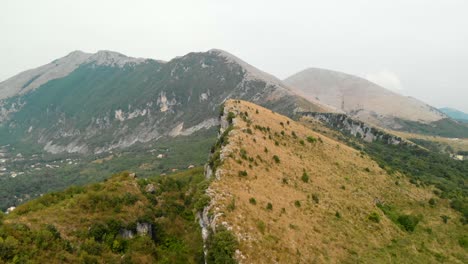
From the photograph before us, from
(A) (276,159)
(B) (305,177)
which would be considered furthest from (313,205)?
(A) (276,159)

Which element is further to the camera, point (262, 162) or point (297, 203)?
point (262, 162)

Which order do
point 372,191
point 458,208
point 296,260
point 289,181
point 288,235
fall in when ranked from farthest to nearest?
point 458,208 → point 372,191 → point 289,181 → point 288,235 → point 296,260

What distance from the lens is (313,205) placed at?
55312 millimetres

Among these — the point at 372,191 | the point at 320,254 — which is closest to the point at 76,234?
the point at 320,254

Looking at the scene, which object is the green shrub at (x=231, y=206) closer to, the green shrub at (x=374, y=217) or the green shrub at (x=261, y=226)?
the green shrub at (x=261, y=226)

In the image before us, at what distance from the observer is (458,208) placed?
7681 centimetres

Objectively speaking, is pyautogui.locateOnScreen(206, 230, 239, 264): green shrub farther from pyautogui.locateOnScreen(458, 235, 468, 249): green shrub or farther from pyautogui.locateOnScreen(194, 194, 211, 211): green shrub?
pyautogui.locateOnScreen(458, 235, 468, 249): green shrub

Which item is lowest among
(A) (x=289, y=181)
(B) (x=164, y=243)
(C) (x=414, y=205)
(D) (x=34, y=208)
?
(B) (x=164, y=243)

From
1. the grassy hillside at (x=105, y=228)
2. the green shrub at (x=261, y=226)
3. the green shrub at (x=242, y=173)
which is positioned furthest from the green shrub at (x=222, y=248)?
the green shrub at (x=242, y=173)

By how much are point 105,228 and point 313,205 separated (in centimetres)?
3751

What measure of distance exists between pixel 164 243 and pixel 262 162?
2597cm

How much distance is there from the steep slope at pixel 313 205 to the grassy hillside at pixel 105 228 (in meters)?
9.21

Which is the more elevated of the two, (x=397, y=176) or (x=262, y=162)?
(x=262, y=162)

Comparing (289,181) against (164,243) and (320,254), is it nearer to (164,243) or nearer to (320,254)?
(320,254)
